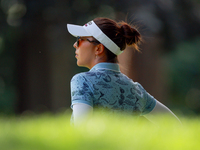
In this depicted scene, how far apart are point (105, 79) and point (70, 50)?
9.93 meters

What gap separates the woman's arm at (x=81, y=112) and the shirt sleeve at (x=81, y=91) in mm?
27

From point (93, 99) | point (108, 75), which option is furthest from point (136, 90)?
point (93, 99)

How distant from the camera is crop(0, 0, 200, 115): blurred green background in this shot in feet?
35.8

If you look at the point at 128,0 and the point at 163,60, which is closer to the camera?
the point at 128,0

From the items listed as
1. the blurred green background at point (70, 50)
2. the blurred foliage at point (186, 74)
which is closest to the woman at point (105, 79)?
the blurred green background at point (70, 50)

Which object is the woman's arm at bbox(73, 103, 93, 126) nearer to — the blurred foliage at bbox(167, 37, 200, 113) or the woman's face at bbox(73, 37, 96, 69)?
the woman's face at bbox(73, 37, 96, 69)

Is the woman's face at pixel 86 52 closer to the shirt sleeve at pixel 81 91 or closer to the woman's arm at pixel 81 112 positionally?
the shirt sleeve at pixel 81 91

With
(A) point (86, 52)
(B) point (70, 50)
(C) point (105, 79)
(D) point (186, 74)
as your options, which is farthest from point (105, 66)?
(D) point (186, 74)

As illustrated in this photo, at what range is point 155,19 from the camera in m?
10.6

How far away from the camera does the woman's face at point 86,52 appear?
238 centimetres

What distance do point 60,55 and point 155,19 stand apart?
3.90 meters

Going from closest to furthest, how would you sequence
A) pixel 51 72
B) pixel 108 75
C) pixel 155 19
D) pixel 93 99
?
pixel 93 99 → pixel 108 75 → pixel 155 19 → pixel 51 72

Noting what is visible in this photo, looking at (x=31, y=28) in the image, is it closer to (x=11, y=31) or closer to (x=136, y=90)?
(x=11, y=31)

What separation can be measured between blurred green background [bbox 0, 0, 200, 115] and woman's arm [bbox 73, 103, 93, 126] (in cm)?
855
